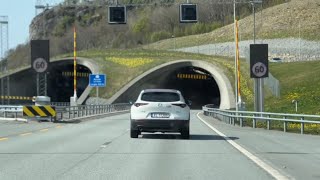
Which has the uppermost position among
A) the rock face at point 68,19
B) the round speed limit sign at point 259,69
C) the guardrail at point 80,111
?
the rock face at point 68,19

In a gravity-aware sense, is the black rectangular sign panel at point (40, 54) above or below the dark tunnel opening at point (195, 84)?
above

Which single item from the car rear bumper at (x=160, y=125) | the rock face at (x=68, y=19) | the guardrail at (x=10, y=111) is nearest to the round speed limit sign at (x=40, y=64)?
the guardrail at (x=10, y=111)

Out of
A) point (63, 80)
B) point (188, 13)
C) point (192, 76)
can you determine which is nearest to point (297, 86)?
point (188, 13)

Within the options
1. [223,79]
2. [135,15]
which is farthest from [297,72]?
[135,15]

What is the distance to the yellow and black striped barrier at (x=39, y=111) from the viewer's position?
3719cm

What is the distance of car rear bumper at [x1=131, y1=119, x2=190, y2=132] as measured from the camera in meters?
22.4

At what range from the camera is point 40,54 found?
48.5 meters

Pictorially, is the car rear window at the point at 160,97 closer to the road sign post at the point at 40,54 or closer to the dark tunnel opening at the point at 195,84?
the road sign post at the point at 40,54

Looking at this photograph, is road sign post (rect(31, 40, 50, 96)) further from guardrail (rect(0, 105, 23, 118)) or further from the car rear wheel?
the car rear wheel

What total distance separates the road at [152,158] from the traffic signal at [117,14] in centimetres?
1613

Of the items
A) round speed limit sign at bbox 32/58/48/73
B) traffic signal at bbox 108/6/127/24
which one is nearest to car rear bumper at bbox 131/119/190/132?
traffic signal at bbox 108/6/127/24

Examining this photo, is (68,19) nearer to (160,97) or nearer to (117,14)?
(117,14)

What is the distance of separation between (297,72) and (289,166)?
65.5m

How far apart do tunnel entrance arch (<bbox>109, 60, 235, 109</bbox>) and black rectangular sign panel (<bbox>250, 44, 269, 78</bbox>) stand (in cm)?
3721
